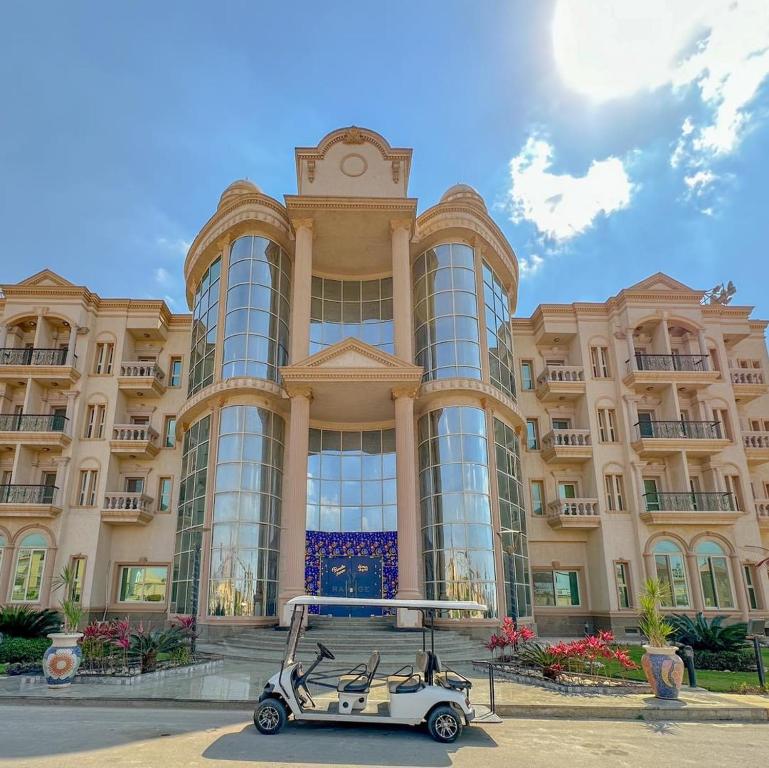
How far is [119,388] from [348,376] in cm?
1320

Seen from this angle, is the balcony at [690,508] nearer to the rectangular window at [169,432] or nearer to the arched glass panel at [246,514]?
the arched glass panel at [246,514]

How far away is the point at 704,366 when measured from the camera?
2769 centimetres

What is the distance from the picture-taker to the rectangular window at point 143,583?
26.3 meters

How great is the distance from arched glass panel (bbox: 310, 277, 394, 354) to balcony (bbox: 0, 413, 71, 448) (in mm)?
12168

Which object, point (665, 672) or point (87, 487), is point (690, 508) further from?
point (87, 487)

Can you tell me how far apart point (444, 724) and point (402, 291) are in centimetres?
1783

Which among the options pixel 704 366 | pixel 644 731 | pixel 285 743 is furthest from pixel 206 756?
pixel 704 366

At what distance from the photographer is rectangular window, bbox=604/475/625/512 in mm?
26375

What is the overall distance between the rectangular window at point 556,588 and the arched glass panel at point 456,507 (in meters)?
6.46

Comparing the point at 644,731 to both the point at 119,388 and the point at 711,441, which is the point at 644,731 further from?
the point at 119,388

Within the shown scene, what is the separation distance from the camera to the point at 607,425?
27656 millimetres

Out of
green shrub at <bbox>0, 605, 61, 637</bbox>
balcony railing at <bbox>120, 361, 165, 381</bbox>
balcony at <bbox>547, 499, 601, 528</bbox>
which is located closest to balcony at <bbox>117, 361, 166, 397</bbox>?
balcony railing at <bbox>120, 361, 165, 381</bbox>

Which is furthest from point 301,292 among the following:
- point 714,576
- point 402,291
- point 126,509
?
point 714,576

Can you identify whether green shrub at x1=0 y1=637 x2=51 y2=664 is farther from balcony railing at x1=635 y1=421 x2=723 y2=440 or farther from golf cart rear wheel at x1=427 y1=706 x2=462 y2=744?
balcony railing at x1=635 y1=421 x2=723 y2=440
